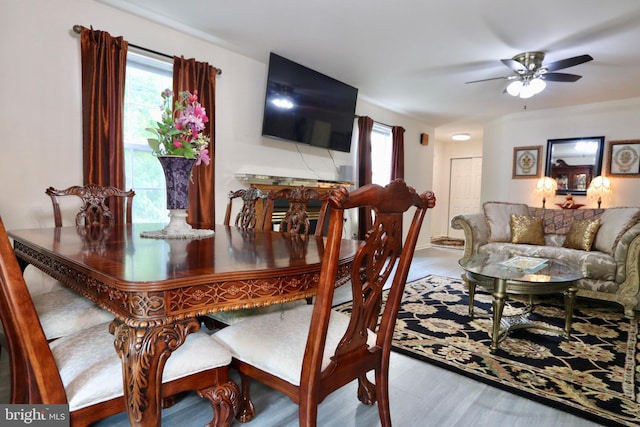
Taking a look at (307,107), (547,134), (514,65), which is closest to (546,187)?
(547,134)

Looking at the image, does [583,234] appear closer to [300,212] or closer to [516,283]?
[516,283]

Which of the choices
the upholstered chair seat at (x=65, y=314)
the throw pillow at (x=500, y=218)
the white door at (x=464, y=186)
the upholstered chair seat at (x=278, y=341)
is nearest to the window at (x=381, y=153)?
the throw pillow at (x=500, y=218)

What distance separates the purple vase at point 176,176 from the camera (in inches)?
69.1

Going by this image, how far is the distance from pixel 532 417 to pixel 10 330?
2.05m

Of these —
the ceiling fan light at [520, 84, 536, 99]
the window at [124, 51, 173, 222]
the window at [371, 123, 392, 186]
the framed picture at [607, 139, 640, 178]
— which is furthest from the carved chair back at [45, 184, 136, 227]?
the framed picture at [607, 139, 640, 178]

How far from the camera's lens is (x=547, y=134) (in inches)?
228

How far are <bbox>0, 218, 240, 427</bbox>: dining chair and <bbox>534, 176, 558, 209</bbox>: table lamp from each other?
582 cm

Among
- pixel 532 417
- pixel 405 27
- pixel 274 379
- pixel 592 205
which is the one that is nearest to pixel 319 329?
pixel 274 379

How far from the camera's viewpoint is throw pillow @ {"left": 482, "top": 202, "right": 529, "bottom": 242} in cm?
427

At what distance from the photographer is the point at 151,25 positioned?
3.02 meters

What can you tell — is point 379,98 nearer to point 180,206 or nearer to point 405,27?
point 405,27

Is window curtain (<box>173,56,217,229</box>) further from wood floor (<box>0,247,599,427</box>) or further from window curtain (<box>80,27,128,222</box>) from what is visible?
wood floor (<box>0,247,599,427</box>)

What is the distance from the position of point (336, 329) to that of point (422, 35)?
289cm

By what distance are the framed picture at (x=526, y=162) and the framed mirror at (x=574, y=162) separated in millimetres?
147
